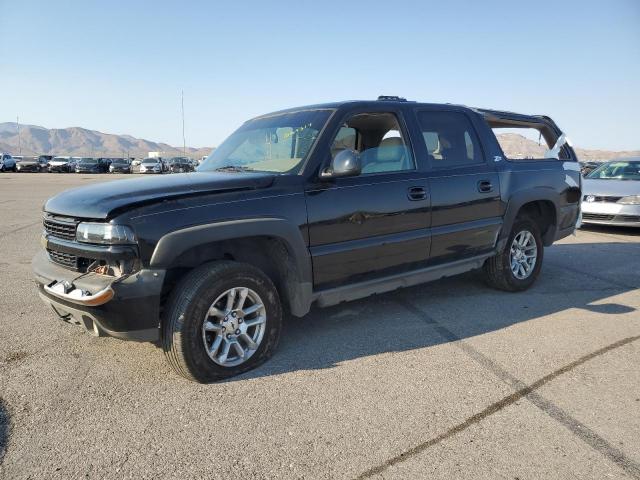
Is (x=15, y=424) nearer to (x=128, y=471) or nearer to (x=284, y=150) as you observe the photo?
(x=128, y=471)

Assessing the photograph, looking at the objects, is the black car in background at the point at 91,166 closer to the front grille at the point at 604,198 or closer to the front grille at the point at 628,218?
the front grille at the point at 604,198

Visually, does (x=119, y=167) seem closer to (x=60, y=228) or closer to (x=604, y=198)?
(x=604, y=198)

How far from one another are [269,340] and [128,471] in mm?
1316

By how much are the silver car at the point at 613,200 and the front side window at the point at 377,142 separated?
23.2 ft

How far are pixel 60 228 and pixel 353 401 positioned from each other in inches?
89.3

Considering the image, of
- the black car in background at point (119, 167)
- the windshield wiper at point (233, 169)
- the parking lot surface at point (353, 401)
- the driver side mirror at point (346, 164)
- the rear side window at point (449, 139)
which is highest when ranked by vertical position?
the rear side window at point (449, 139)

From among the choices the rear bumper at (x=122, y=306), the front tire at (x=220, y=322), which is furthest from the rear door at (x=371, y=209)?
the rear bumper at (x=122, y=306)

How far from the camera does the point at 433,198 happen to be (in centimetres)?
422

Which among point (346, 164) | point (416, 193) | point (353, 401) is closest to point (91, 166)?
point (416, 193)

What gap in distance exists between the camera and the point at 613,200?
368 inches

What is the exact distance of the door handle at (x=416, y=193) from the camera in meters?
4.05

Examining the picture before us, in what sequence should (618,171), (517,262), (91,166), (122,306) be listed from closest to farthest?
(122,306) → (517,262) → (618,171) → (91,166)

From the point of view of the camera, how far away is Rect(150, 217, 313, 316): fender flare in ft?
9.54

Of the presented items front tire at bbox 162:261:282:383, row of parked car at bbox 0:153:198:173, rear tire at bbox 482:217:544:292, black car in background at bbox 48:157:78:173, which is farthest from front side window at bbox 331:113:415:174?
black car in background at bbox 48:157:78:173
